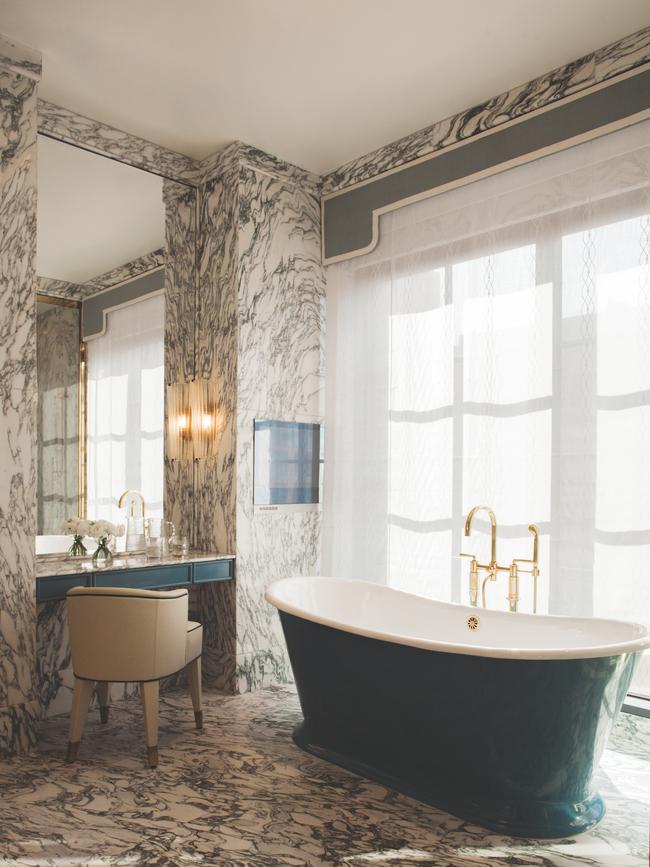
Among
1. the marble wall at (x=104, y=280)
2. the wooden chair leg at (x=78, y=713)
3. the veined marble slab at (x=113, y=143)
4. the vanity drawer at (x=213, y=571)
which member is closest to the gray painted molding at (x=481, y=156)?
the veined marble slab at (x=113, y=143)

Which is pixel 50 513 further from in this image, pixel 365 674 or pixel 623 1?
pixel 623 1

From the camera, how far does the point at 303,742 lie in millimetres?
3066

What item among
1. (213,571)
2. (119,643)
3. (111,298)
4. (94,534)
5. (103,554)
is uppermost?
(111,298)

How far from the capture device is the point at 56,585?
320cm

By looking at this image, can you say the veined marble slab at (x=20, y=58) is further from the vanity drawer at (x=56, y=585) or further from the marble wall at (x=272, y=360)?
the vanity drawer at (x=56, y=585)

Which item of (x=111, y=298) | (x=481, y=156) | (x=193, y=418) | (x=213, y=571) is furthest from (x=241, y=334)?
(x=481, y=156)

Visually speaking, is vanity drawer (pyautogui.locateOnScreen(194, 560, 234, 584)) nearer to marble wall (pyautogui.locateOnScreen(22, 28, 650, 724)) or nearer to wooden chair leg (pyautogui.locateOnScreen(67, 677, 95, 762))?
marble wall (pyautogui.locateOnScreen(22, 28, 650, 724))

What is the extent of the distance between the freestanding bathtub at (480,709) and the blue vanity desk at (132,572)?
783mm

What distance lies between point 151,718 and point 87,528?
3.38 feet

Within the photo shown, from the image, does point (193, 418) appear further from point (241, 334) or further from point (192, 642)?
point (192, 642)

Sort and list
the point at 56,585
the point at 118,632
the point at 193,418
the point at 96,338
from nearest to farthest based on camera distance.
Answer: the point at 118,632, the point at 56,585, the point at 96,338, the point at 193,418

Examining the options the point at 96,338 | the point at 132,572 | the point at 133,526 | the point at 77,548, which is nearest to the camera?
the point at 132,572

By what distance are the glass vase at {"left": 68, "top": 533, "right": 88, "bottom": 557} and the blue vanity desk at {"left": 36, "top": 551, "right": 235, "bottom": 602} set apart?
0.04 meters

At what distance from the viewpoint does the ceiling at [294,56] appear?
9.34 feet
